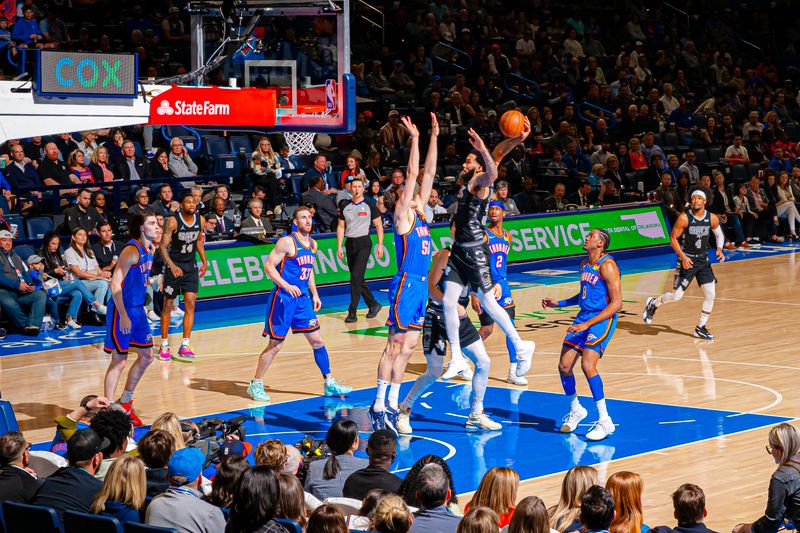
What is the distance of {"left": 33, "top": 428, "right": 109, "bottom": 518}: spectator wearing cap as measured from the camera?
6.82 meters

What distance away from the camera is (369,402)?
12.7 metres

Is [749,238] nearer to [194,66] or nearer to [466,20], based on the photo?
[466,20]

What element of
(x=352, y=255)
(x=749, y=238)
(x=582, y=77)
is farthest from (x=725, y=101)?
(x=352, y=255)

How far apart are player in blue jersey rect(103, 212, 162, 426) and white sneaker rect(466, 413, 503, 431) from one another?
3172 mm

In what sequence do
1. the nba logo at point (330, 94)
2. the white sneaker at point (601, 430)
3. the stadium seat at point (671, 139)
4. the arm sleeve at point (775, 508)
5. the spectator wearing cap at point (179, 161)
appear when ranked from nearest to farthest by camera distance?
1. the arm sleeve at point (775, 508)
2. the white sneaker at point (601, 430)
3. the nba logo at point (330, 94)
4. the spectator wearing cap at point (179, 161)
5. the stadium seat at point (671, 139)

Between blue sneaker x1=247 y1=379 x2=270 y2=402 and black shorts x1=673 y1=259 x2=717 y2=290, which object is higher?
black shorts x1=673 y1=259 x2=717 y2=290

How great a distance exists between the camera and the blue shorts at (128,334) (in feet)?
38.5

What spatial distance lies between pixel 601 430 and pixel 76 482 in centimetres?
547

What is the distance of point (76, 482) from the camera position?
6.96 meters

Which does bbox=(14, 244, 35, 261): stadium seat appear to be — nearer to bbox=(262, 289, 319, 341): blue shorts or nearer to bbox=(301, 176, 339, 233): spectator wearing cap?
bbox=(301, 176, 339, 233): spectator wearing cap

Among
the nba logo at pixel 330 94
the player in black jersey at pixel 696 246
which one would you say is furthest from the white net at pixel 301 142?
the player in black jersey at pixel 696 246

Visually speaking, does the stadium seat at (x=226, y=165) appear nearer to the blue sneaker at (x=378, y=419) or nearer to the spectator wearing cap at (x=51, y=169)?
the spectator wearing cap at (x=51, y=169)

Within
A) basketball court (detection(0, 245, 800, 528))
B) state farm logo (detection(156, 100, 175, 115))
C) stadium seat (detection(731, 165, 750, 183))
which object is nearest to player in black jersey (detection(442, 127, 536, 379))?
basketball court (detection(0, 245, 800, 528))

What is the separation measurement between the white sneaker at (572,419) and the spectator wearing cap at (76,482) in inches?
203
